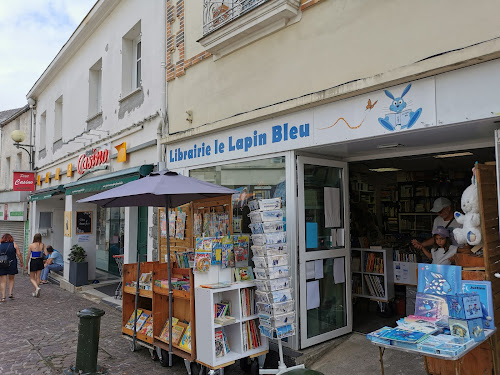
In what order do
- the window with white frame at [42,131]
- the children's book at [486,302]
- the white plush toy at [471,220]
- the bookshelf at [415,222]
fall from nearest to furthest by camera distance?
the children's book at [486,302]
the white plush toy at [471,220]
the bookshelf at [415,222]
the window with white frame at [42,131]

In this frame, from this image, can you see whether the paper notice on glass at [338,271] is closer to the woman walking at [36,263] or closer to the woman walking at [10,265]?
the woman walking at [36,263]

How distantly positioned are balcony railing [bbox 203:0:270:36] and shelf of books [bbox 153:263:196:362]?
377cm

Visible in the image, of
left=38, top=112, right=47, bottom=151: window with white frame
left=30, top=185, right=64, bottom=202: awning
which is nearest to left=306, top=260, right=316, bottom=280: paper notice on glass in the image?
left=30, top=185, right=64, bottom=202: awning

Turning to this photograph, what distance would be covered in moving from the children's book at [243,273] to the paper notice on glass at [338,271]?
132cm

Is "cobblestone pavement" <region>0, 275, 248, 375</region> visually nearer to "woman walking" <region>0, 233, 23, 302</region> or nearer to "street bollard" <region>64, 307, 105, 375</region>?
"street bollard" <region>64, 307, 105, 375</region>

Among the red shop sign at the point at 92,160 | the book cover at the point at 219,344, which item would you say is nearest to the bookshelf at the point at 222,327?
the book cover at the point at 219,344

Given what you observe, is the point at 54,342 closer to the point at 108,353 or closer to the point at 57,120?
Answer: the point at 108,353

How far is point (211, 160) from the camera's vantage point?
21.8 feet

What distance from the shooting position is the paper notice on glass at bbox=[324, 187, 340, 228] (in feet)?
18.1

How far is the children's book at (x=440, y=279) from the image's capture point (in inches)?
137

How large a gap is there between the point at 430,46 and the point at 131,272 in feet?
16.1

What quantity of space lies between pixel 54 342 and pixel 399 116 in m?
6.09

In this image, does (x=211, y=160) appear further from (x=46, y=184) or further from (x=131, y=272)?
(x=46, y=184)

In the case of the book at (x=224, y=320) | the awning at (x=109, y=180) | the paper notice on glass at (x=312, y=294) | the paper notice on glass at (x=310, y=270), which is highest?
the awning at (x=109, y=180)
